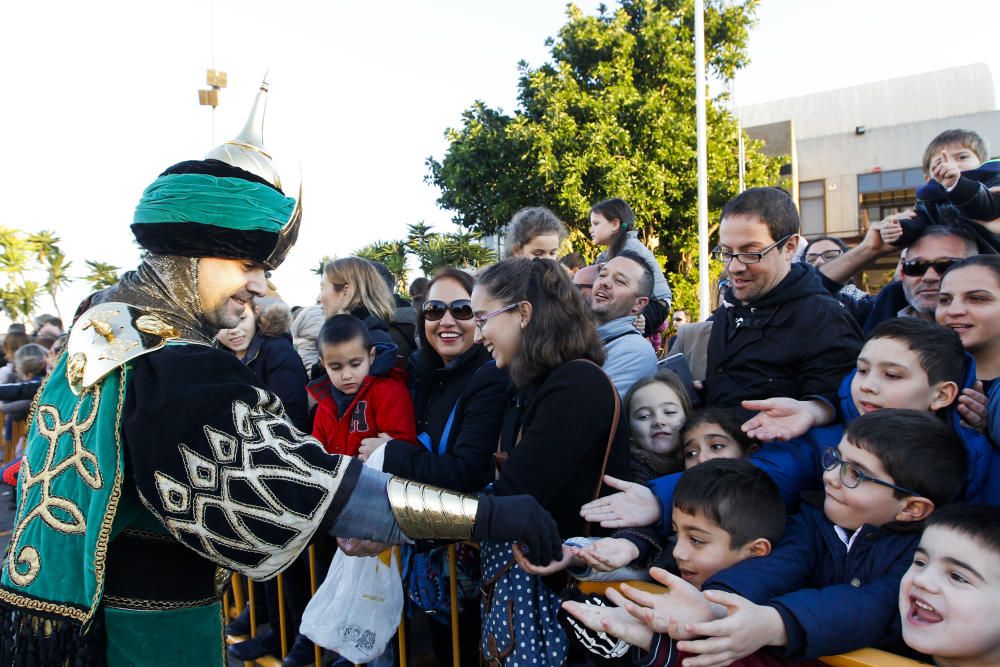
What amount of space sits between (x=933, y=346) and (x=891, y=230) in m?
1.23

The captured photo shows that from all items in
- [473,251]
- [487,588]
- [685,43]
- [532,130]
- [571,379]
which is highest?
[685,43]

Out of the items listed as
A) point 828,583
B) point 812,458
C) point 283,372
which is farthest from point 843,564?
point 283,372

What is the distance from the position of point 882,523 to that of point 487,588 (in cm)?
121

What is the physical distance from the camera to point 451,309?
129 inches

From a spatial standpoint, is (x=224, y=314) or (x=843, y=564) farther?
(x=224, y=314)

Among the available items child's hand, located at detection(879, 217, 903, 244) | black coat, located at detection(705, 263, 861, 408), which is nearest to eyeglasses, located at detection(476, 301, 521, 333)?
black coat, located at detection(705, 263, 861, 408)

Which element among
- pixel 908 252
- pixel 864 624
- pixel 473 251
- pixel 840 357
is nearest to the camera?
pixel 864 624

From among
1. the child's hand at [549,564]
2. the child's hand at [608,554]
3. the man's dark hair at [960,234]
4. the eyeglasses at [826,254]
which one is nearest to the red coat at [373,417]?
the child's hand at [549,564]

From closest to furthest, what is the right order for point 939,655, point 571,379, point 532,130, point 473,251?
point 939,655 < point 571,379 < point 532,130 < point 473,251

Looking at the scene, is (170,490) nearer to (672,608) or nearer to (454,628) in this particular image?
(672,608)

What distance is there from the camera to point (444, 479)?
2.56 meters

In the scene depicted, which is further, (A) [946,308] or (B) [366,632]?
(B) [366,632]

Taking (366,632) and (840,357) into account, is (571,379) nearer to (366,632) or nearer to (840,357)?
(840,357)

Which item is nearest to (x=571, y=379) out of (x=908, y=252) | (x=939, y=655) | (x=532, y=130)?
(x=939, y=655)
